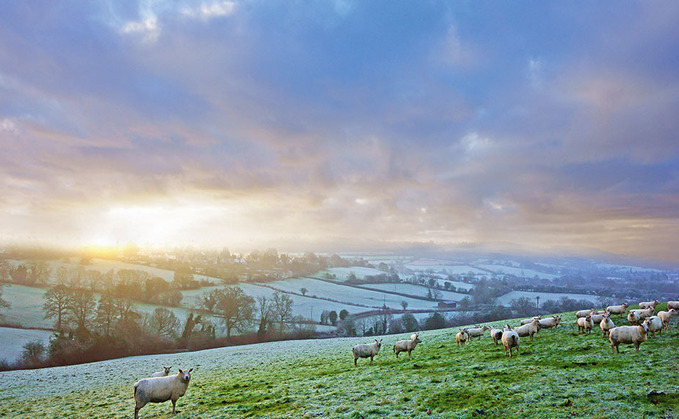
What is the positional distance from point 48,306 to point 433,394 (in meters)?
85.9

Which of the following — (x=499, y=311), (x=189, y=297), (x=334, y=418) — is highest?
(x=334, y=418)

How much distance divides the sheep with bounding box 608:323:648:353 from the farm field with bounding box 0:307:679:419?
2.36 feet

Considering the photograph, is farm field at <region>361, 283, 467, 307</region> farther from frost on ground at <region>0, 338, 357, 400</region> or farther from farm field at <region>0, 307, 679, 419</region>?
farm field at <region>0, 307, 679, 419</region>

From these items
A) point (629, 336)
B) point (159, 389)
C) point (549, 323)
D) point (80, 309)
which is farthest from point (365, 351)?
point (80, 309)

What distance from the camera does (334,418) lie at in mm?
14398

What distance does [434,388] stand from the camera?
16984 millimetres

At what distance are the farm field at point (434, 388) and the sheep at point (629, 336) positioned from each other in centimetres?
72

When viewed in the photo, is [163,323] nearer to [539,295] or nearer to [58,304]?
[58,304]

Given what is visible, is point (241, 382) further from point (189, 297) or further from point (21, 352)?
point (189, 297)

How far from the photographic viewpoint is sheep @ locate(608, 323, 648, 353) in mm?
20047

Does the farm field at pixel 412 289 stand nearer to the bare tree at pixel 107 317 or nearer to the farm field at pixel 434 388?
the bare tree at pixel 107 317

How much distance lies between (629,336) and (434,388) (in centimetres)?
1418

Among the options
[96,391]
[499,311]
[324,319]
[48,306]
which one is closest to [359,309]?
[324,319]

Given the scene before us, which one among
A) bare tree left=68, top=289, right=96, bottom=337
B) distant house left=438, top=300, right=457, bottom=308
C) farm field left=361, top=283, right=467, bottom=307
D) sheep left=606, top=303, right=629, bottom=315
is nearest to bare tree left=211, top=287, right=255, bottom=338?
bare tree left=68, top=289, right=96, bottom=337
